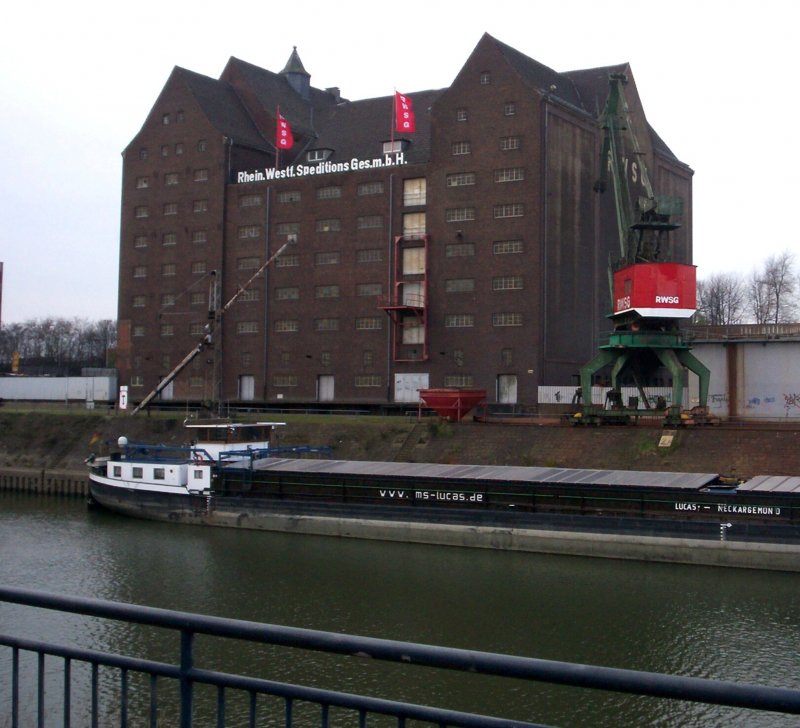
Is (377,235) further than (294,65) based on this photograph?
No

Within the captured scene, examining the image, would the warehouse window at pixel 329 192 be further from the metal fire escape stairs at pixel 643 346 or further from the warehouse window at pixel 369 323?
the metal fire escape stairs at pixel 643 346

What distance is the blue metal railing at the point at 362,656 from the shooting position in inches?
158

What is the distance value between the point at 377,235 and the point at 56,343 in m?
96.9

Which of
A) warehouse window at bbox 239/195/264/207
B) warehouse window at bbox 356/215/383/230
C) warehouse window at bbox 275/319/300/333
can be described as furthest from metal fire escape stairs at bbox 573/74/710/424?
warehouse window at bbox 239/195/264/207

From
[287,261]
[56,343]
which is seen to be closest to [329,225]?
[287,261]

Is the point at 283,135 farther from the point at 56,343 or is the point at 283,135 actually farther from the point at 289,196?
the point at 56,343

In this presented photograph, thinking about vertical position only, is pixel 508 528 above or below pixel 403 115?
below

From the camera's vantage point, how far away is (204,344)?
64.9 m

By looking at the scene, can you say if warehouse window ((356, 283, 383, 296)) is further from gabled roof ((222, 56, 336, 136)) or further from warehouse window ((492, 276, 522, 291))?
gabled roof ((222, 56, 336, 136))

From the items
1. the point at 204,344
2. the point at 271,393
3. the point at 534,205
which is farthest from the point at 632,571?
the point at 271,393

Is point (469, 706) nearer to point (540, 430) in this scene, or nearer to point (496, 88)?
point (540, 430)

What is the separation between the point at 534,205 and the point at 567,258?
491 cm

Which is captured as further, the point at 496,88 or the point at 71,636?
the point at 496,88

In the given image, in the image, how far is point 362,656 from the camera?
4.67 meters
